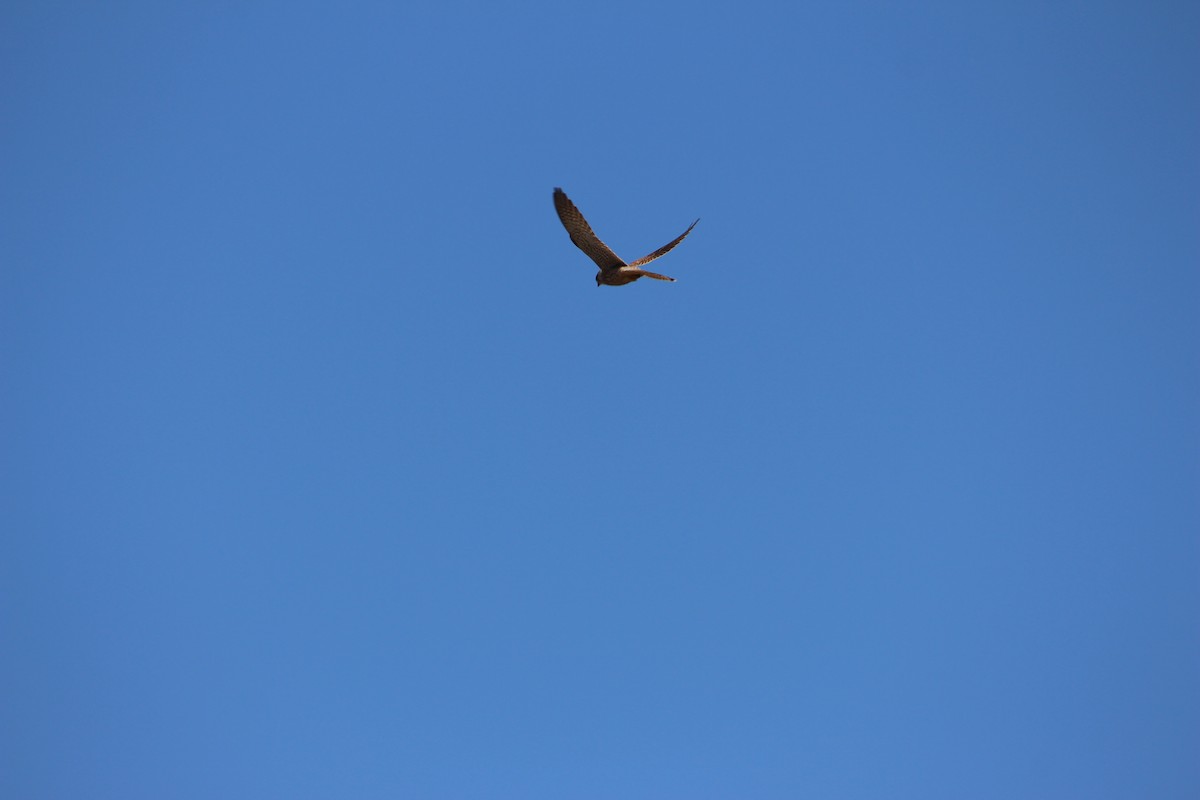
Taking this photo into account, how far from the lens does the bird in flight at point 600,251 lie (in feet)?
65.5

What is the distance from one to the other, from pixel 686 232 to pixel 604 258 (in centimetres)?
221

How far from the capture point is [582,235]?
67.2ft

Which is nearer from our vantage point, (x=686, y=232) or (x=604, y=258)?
(x=686, y=232)

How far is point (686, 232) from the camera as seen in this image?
19.6 m

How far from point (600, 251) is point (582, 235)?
1.83 feet

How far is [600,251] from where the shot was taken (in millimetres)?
20656

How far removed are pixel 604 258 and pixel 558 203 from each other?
1736mm

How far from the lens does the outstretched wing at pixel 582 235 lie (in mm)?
19891

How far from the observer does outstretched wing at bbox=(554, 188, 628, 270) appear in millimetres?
19891

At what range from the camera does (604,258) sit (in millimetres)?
20891

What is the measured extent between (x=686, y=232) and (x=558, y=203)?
2903mm

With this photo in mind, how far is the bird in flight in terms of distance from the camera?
1995 cm
